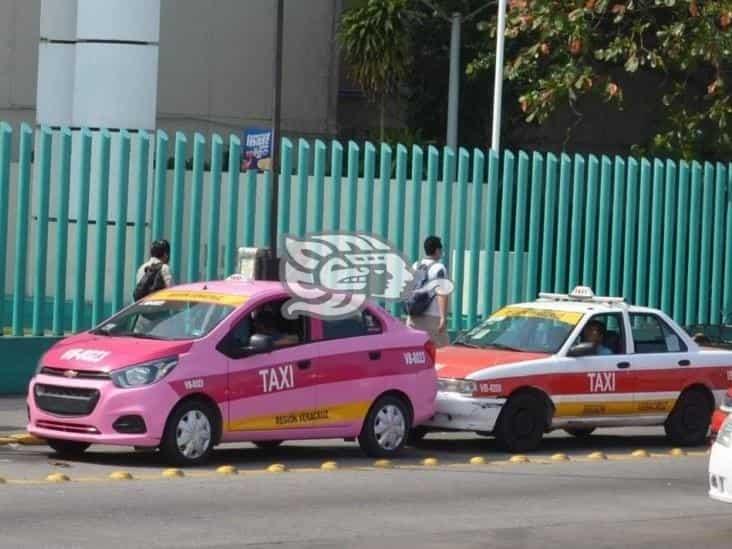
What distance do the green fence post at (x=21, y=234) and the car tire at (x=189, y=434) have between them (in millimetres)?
6058

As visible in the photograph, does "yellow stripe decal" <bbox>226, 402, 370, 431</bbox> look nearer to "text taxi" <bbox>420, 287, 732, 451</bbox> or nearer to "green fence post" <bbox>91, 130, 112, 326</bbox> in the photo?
"text taxi" <bbox>420, 287, 732, 451</bbox>

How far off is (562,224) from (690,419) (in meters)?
6.38

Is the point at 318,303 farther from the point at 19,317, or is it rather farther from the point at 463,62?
the point at 463,62

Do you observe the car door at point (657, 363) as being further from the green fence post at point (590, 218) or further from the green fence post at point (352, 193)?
the green fence post at point (590, 218)

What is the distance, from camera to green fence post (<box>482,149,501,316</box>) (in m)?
23.2

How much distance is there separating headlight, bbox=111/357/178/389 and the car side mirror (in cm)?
481

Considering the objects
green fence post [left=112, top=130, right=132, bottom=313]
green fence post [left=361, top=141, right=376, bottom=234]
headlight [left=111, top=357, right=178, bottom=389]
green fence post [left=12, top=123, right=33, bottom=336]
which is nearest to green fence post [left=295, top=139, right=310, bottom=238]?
green fence post [left=361, top=141, right=376, bottom=234]

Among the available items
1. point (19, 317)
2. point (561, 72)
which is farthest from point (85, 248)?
point (561, 72)

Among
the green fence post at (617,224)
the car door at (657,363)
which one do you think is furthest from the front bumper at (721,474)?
the green fence post at (617,224)

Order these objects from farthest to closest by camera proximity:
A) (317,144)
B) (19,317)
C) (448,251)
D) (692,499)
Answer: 1. (448,251)
2. (317,144)
3. (19,317)
4. (692,499)

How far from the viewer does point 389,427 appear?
1570cm

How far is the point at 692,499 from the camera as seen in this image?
13.8m

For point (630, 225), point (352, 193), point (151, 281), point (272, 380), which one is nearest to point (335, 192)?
point (352, 193)

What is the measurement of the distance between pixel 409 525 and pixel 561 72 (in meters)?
19.5
